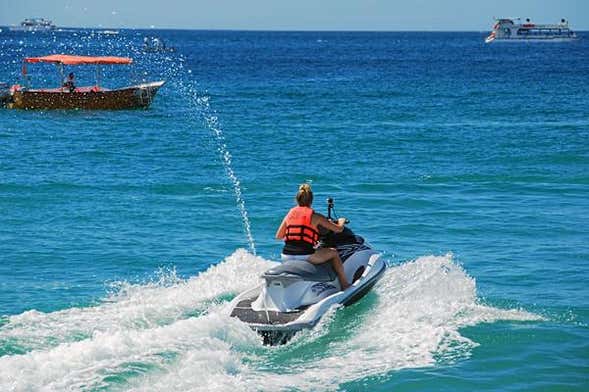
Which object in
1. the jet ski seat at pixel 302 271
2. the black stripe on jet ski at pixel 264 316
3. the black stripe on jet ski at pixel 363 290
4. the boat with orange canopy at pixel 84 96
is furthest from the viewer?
the boat with orange canopy at pixel 84 96

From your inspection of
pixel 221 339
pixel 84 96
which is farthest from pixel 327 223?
pixel 84 96

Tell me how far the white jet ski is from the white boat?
148 m

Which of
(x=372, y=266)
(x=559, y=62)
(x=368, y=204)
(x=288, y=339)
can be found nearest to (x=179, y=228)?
(x=368, y=204)

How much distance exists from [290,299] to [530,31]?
150m

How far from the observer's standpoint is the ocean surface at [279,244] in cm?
1157

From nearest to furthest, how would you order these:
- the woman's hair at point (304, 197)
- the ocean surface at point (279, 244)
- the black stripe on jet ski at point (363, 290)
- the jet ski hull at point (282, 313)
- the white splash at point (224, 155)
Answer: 1. the ocean surface at point (279, 244)
2. the jet ski hull at point (282, 313)
3. the woman's hair at point (304, 197)
4. the black stripe on jet ski at point (363, 290)
5. the white splash at point (224, 155)

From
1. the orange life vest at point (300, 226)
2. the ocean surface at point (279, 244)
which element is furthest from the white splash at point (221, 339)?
the orange life vest at point (300, 226)

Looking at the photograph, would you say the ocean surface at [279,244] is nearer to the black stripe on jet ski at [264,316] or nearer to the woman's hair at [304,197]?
the black stripe on jet ski at [264,316]

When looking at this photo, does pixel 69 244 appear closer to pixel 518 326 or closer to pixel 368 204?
pixel 368 204

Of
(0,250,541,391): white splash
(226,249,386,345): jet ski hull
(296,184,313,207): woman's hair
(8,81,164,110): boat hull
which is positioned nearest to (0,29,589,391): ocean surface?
(0,250,541,391): white splash

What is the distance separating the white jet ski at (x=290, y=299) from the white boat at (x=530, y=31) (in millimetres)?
148000

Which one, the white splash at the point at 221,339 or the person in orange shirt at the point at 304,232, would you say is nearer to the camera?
the white splash at the point at 221,339

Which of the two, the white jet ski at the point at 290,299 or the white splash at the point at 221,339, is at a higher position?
the white jet ski at the point at 290,299

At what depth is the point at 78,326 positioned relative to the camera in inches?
507
